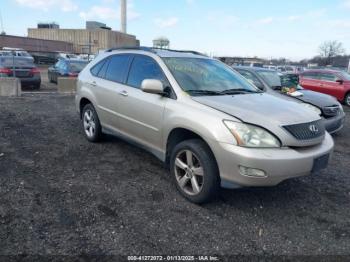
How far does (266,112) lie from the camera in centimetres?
348

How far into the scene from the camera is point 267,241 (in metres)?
3.04

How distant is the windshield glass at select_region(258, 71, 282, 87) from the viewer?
796 cm

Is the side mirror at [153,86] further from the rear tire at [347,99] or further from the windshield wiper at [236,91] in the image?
the rear tire at [347,99]

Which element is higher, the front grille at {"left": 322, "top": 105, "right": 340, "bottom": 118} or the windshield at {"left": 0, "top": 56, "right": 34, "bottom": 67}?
the windshield at {"left": 0, "top": 56, "right": 34, "bottom": 67}

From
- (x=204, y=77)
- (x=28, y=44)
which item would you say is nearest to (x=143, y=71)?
(x=204, y=77)

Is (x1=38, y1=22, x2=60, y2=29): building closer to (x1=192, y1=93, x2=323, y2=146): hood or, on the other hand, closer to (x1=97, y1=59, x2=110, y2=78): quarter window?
(x1=97, y1=59, x2=110, y2=78): quarter window

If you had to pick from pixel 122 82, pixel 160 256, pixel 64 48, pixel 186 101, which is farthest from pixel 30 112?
pixel 64 48

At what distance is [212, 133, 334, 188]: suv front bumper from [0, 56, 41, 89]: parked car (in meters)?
11.7

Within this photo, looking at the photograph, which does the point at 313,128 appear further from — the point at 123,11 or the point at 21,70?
the point at 123,11

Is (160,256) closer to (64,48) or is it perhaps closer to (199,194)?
(199,194)

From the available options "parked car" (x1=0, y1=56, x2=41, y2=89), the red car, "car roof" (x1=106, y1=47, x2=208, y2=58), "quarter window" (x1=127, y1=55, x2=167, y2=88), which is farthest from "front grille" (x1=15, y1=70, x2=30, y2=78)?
the red car

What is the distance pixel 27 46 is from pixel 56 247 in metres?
48.8

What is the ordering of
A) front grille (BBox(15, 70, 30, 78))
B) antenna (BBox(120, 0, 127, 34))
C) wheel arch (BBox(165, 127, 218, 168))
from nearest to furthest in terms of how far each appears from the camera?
wheel arch (BBox(165, 127, 218, 168)) → front grille (BBox(15, 70, 30, 78)) → antenna (BBox(120, 0, 127, 34))

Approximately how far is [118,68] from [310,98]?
15.5ft
